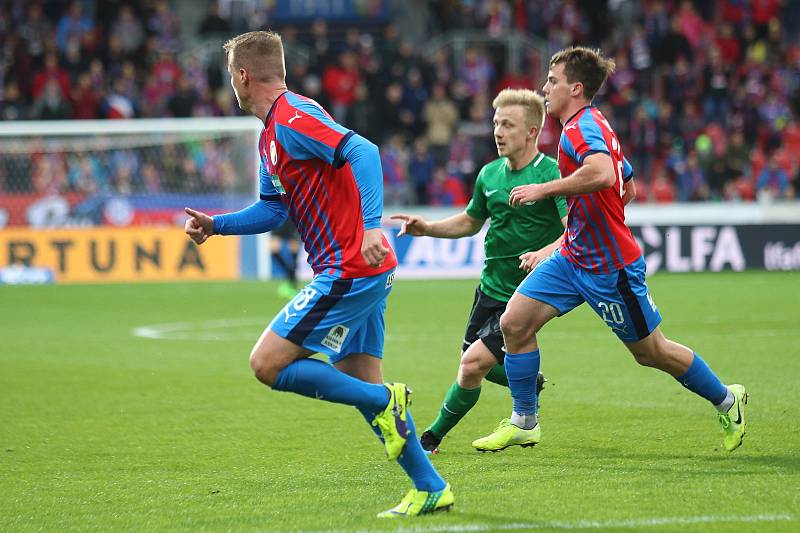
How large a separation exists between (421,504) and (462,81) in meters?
22.1

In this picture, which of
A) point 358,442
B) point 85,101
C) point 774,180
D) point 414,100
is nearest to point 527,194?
point 358,442

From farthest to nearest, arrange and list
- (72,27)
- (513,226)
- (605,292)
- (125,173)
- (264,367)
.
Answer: (72,27)
(125,173)
(513,226)
(605,292)
(264,367)

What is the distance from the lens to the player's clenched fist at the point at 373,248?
5.04m

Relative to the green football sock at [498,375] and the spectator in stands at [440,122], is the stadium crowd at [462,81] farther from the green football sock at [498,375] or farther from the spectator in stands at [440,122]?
the green football sock at [498,375]

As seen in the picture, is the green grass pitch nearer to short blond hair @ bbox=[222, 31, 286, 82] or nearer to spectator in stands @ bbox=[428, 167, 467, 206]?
short blond hair @ bbox=[222, 31, 286, 82]

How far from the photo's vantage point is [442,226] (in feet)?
23.3

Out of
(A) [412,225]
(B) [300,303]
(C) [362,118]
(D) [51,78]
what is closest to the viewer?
(B) [300,303]

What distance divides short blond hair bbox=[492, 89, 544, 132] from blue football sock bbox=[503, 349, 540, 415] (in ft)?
4.47

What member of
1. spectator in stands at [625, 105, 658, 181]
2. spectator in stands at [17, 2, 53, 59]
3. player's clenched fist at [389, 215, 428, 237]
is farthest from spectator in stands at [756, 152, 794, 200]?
player's clenched fist at [389, 215, 428, 237]

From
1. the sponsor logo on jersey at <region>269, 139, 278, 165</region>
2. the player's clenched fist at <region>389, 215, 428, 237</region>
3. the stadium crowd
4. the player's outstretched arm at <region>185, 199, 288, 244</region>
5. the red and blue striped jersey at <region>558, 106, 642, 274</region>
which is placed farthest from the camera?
the stadium crowd

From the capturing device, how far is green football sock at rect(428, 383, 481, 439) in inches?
273

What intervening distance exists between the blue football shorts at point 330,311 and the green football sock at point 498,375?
2098 millimetres

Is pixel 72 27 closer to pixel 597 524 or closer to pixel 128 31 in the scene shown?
pixel 128 31

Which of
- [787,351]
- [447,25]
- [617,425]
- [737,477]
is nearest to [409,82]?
[447,25]
